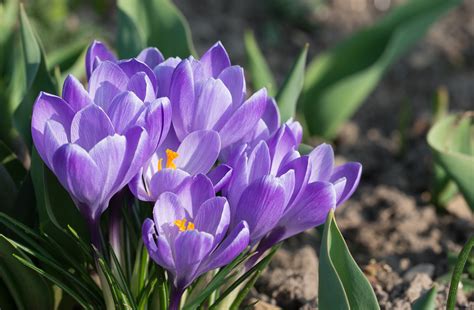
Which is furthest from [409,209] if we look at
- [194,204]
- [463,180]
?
[194,204]

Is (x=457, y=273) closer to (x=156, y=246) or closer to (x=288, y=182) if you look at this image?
(x=288, y=182)

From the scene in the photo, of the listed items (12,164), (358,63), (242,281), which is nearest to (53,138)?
(242,281)

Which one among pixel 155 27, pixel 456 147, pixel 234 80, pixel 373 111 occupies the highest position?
pixel 234 80

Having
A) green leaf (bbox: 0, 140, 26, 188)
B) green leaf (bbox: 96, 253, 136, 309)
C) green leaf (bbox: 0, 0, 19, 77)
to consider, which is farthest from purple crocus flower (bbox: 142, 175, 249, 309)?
green leaf (bbox: 0, 0, 19, 77)

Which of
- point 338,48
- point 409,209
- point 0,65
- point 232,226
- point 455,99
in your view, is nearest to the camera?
point 232,226

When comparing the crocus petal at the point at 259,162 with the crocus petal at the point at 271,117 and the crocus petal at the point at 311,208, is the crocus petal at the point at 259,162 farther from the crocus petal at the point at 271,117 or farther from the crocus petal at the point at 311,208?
the crocus petal at the point at 271,117

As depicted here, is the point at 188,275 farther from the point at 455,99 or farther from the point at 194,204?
the point at 455,99

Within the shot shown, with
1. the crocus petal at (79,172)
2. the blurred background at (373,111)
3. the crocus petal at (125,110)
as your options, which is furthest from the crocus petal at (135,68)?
the blurred background at (373,111)
